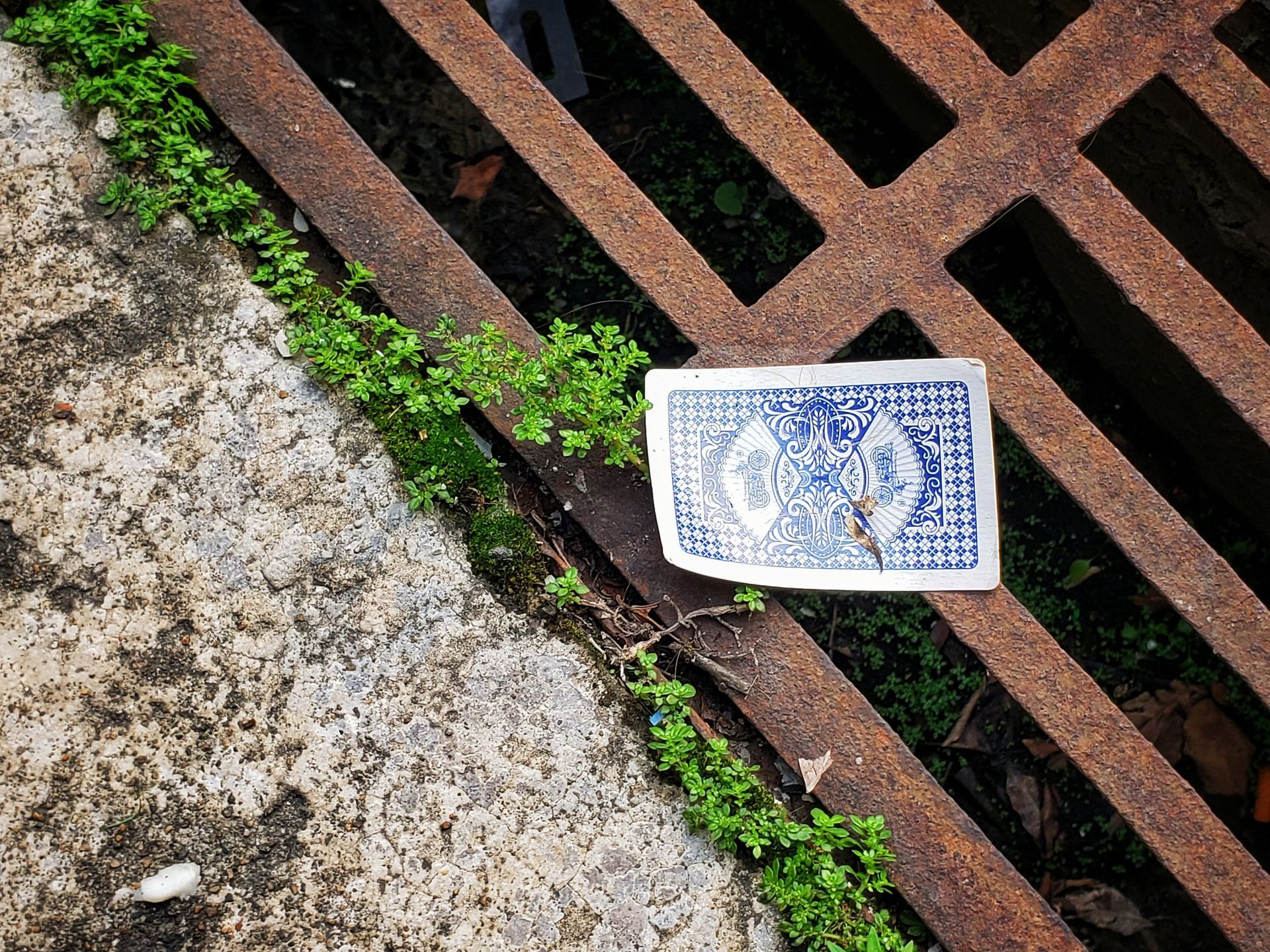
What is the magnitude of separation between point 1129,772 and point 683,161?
185 cm

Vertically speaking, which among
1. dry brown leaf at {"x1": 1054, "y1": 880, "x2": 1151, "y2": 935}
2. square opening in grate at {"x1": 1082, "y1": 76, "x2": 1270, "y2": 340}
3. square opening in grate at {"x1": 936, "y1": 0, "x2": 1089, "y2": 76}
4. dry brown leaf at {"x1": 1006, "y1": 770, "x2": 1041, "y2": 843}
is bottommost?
dry brown leaf at {"x1": 1054, "y1": 880, "x2": 1151, "y2": 935}

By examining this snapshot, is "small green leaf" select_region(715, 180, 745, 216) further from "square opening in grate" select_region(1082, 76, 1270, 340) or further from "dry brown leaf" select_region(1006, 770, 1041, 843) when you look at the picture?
"dry brown leaf" select_region(1006, 770, 1041, 843)

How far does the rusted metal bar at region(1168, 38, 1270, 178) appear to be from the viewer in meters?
1.77

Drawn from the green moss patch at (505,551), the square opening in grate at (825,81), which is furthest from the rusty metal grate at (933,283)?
the square opening in grate at (825,81)

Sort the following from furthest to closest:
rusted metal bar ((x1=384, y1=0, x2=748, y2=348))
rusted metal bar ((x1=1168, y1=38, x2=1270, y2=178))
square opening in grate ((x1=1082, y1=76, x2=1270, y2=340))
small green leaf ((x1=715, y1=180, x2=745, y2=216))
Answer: small green leaf ((x1=715, y1=180, x2=745, y2=216)) < square opening in grate ((x1=1082, y1=76, x2=1270, y2=340)) < rusted metal bar ((x1=384, y1=0, x2=748, y2=348)) < rusted metal bar ((x1=1168, y1=38, x2=1270, y2=178))

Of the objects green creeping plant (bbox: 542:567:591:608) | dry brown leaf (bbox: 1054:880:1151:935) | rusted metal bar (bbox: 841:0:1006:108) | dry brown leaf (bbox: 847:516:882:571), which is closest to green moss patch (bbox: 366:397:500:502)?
green creeping plant (bbox: 542:567:591:608)

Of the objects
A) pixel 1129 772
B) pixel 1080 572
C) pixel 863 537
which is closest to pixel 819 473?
pixel 863 537

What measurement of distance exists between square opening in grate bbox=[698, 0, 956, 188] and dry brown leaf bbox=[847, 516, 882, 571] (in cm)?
117

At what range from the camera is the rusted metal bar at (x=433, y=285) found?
6.09ft

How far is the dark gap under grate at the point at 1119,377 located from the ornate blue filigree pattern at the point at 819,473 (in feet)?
2.58

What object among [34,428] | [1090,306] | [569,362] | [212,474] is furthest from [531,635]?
[1090,306]

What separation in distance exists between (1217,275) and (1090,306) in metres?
0.28

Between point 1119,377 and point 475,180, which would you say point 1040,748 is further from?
point 475,180

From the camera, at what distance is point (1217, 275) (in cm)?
226
